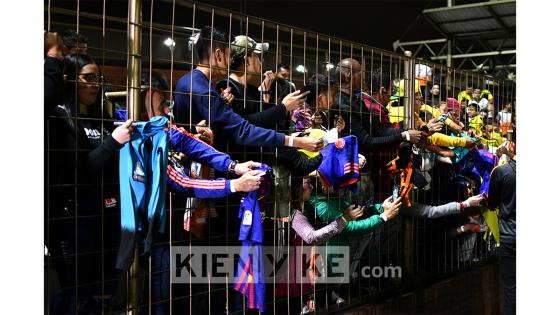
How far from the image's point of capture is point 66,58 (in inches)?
90.7

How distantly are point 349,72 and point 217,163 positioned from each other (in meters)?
1.30

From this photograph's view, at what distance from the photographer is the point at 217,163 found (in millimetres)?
2670

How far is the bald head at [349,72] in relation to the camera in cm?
362

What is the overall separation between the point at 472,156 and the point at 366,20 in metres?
4.89

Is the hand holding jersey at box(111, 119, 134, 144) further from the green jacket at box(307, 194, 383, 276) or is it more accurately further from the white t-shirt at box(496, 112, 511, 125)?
the white t-shirt at box(496, 112, 511, 125)

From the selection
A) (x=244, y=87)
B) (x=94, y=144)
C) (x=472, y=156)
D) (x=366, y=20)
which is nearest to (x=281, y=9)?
(x=366, y=20)

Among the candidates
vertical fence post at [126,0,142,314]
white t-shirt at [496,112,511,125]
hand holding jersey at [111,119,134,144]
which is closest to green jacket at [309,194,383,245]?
vertical fence post at [126,0,142,314]

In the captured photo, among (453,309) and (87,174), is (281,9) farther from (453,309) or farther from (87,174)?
(87,174)

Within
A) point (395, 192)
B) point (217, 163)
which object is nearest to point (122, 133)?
point (217, 163)

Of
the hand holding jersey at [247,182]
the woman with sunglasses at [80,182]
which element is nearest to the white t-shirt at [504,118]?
the hand holding jersey at [247,182]

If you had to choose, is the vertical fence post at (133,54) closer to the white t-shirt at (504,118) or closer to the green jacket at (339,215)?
the green jacket at (339,215)

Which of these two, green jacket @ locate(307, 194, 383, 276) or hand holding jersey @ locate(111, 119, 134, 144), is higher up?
hand holding jersey @ locate(111, 119, 134, 144)

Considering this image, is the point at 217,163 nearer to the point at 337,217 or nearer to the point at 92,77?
the point at 92,77

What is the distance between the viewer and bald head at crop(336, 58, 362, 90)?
3621mm
